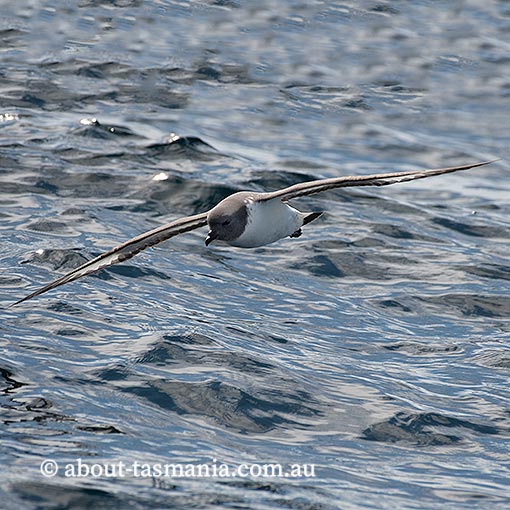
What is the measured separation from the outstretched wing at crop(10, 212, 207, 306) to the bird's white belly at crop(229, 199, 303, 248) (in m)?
0.45

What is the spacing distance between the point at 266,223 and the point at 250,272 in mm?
4419

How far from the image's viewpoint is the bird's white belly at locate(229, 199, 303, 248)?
1194cm

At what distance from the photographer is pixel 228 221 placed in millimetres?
11758

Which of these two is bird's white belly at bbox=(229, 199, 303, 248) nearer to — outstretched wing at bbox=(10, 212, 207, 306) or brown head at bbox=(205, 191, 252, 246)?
brown head at bbox=(205, 191, 252, 246)

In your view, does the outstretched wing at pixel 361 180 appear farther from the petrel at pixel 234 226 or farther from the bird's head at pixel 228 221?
the bird's head at pixel 228 221

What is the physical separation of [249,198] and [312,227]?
646cm

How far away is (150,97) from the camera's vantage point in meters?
24.7

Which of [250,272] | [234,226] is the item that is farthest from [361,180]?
[250,272]

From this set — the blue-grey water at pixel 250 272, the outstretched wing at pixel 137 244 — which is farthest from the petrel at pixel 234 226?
the blue-grey water at pixel 250 272

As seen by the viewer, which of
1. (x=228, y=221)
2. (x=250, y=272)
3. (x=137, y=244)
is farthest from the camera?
(x=250, y=272)

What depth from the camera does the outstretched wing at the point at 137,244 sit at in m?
11.9

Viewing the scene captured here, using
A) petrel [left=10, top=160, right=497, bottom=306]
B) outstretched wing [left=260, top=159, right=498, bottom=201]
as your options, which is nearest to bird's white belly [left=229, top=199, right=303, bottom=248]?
petrel [left=10, top=160, right=497, bottom=306]

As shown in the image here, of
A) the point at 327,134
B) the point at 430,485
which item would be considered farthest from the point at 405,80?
the point at 430,485

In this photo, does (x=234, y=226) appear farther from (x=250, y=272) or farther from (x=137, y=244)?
(x=250, y=272)
